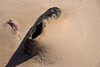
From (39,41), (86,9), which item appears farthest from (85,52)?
(86,9)

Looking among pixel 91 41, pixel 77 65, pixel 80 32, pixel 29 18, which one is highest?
pixel 29 18

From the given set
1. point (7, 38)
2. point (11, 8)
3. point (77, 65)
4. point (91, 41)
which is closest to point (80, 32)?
point (91, 41)

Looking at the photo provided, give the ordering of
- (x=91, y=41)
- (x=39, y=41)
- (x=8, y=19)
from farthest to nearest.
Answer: (x=8, y=19), (x=91, y=41), (x=39, y=41)

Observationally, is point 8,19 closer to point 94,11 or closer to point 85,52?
point 85,52

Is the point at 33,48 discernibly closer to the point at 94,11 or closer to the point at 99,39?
the point at 99,39

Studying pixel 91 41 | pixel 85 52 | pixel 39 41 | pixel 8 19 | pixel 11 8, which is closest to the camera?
pixel 39 41

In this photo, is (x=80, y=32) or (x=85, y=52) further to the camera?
(x=80, y=32)

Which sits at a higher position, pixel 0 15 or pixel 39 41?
pixel 0 15
